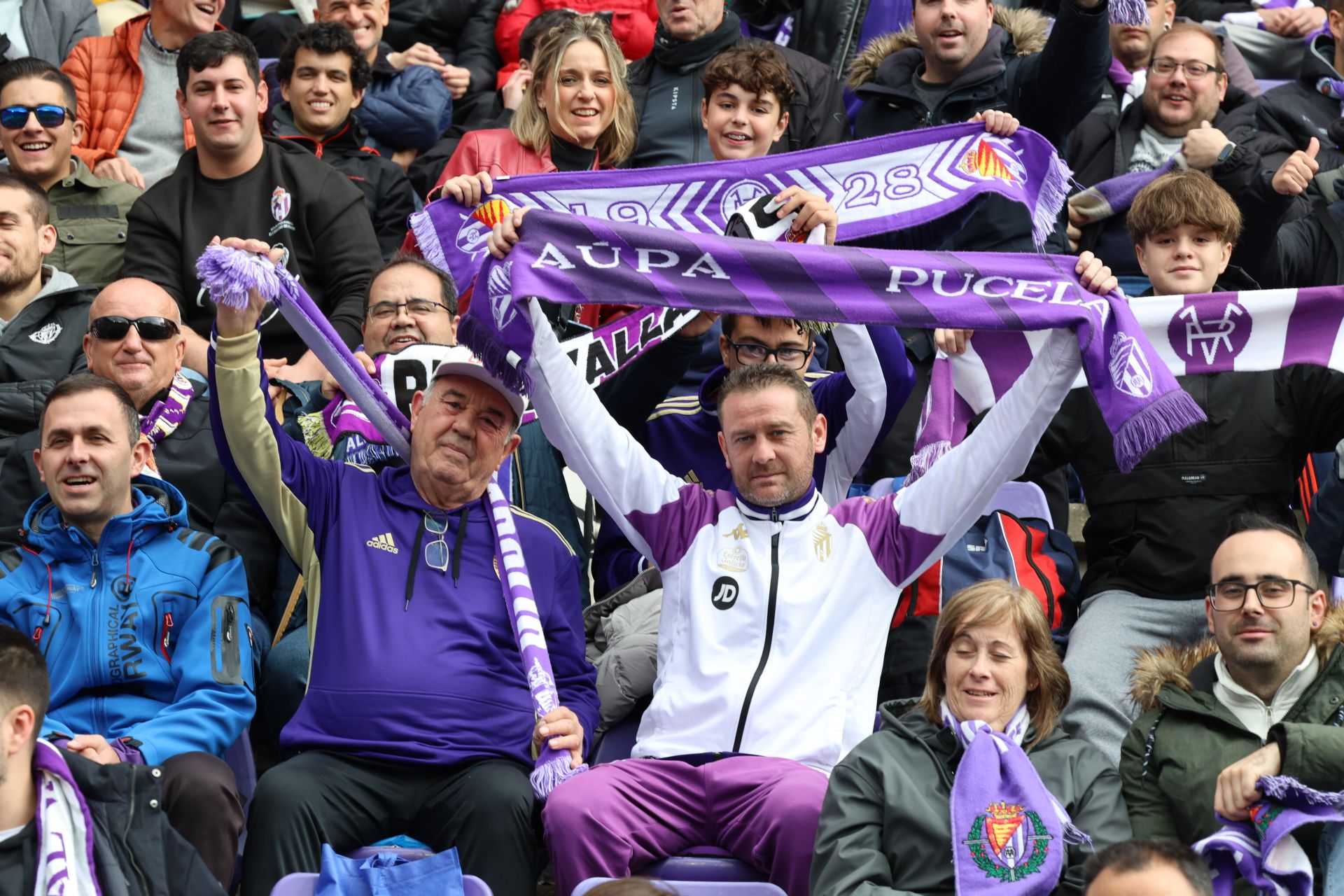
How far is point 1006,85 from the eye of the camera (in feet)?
23.6

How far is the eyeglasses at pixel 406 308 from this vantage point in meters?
5.81

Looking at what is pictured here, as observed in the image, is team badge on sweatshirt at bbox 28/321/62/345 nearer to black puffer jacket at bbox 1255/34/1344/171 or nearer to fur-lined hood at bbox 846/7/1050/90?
fur-lined hood at bbox 846/7/1050/90

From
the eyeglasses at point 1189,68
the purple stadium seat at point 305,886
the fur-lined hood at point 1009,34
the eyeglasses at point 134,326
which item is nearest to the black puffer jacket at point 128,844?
the purple stadium seat at point 305,886

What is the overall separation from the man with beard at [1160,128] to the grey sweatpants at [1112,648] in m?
2.09

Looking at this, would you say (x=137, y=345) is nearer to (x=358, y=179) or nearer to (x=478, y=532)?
(x=478, y=532)

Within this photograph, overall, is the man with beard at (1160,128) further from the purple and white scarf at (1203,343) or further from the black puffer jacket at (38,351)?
the black puffer jacket at (38,351)

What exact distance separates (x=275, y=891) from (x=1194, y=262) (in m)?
3.48

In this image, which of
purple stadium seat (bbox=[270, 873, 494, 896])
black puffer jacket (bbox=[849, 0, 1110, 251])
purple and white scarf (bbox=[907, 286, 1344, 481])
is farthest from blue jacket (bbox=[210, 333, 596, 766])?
black puffer jacket (bbox=[849, 0, 1110, 251])

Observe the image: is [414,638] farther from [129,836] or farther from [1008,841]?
[1008,841]

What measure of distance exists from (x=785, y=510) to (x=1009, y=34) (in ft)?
11.8

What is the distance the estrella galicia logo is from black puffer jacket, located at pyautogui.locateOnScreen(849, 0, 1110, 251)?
6.77 feet

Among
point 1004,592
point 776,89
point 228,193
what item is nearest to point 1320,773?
point 1004,592

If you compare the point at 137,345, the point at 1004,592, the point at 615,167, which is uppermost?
the point at 615,167

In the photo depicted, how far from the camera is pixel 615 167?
712 cm
